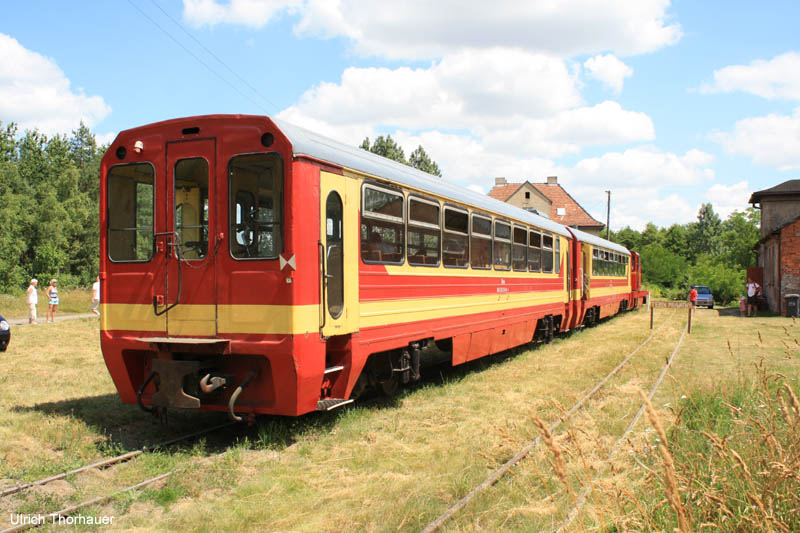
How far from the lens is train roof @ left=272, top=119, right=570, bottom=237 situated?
6.41 metres

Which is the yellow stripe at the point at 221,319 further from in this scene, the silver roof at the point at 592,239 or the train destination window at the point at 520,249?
the silver roof at the point at 592,239

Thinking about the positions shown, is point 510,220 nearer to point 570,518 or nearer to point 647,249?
point 570,518

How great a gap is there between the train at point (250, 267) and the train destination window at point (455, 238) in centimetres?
106

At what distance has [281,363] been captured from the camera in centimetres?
619

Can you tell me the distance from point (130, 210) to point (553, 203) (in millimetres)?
60435

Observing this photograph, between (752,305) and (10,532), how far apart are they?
30786 millimetres

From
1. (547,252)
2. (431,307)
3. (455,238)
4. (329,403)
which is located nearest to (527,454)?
(329,403)

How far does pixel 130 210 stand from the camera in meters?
7.18

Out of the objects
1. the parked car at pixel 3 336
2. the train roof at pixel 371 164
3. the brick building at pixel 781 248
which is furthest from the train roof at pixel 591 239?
the parked car at pixel 3 336

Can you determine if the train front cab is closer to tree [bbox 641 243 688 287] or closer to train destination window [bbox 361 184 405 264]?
train destination window [bbox 361 184 405 264]

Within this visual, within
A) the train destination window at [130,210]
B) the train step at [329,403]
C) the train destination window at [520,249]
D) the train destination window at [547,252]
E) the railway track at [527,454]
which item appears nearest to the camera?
the railway track at [527,454]

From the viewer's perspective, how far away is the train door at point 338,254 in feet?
21.6

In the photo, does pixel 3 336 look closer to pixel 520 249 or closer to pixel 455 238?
pixel 455 238

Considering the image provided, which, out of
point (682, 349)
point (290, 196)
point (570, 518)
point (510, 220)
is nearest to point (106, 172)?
point (290, 196)
